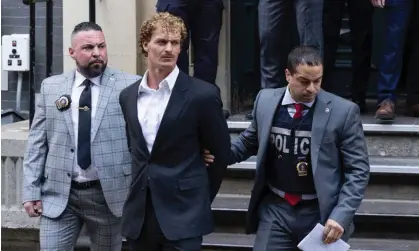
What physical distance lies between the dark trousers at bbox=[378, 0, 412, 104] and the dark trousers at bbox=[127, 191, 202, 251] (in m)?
3.10

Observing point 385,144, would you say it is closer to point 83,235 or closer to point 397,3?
point 397,3

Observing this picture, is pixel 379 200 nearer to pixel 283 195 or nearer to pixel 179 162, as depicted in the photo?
pixel 283 195

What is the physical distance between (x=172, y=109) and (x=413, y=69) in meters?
3.79

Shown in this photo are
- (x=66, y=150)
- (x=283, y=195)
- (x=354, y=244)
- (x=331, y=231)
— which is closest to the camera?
(x=331, y=231)

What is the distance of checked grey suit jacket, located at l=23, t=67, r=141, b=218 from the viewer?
5.11 m

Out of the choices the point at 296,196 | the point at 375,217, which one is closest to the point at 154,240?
the point at 296,196

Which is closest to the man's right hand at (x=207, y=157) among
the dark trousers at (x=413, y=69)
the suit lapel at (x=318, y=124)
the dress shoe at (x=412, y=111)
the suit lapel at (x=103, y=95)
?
the suit lapel at (x=318, y=124)

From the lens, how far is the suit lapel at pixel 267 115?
15.2 feet

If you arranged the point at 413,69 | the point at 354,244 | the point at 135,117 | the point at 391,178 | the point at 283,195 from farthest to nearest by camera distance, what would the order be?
the point at 413,69 → the point at 391,178 → the point at 354,244 → the point at 283,195 → the point at 135,117

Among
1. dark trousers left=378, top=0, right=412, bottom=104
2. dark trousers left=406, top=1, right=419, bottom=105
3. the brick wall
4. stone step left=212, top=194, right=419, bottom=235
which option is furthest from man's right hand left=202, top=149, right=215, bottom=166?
the brick wall

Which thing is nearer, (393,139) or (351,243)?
(351,243)

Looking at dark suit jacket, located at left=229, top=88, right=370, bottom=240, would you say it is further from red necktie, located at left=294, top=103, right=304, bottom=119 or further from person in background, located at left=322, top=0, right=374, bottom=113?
person in background, located at left=322, top=0, right=374, bottom=113

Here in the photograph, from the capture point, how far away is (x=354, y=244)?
6.19m

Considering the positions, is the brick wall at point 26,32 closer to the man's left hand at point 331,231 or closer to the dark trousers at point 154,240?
the dark trousers at point 154,240
